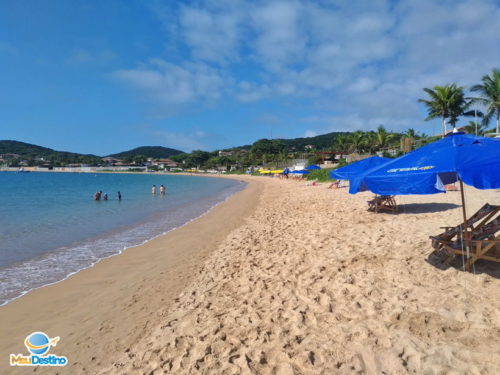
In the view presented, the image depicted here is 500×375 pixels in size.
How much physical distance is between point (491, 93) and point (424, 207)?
30.6 meters

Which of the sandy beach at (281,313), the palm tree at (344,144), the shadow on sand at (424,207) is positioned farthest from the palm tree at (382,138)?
the sandy beach at (281,313)

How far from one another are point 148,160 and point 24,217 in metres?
176

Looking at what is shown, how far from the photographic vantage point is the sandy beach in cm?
289

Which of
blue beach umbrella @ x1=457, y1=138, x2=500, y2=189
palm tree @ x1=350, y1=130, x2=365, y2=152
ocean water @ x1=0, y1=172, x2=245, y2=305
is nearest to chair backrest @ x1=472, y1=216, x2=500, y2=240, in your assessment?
blue beach umbrella @ x1=457, y1=138, x2=500, y2=189

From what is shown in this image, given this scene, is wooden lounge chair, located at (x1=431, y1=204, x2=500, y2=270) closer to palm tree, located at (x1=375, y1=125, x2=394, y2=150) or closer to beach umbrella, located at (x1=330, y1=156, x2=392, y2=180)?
beach umbrella, located at (x1=330, y1=156, x2=392, y2=180)

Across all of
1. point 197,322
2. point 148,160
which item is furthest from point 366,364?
point 148,160

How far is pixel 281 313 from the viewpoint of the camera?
379 centimetres

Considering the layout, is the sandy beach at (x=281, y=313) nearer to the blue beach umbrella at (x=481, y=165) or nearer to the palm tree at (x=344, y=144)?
the blue beach umbrella at (x=481, y=165)

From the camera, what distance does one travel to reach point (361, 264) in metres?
5.16

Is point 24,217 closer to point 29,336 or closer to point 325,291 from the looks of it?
point 29,336

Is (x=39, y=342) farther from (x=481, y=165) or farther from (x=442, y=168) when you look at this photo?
(x=481, y=165)

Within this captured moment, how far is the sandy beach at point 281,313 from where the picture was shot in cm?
289

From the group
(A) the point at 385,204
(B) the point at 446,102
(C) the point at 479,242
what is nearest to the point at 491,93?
(B) the point at 446,102

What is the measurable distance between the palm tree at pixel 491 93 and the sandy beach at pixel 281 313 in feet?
110
